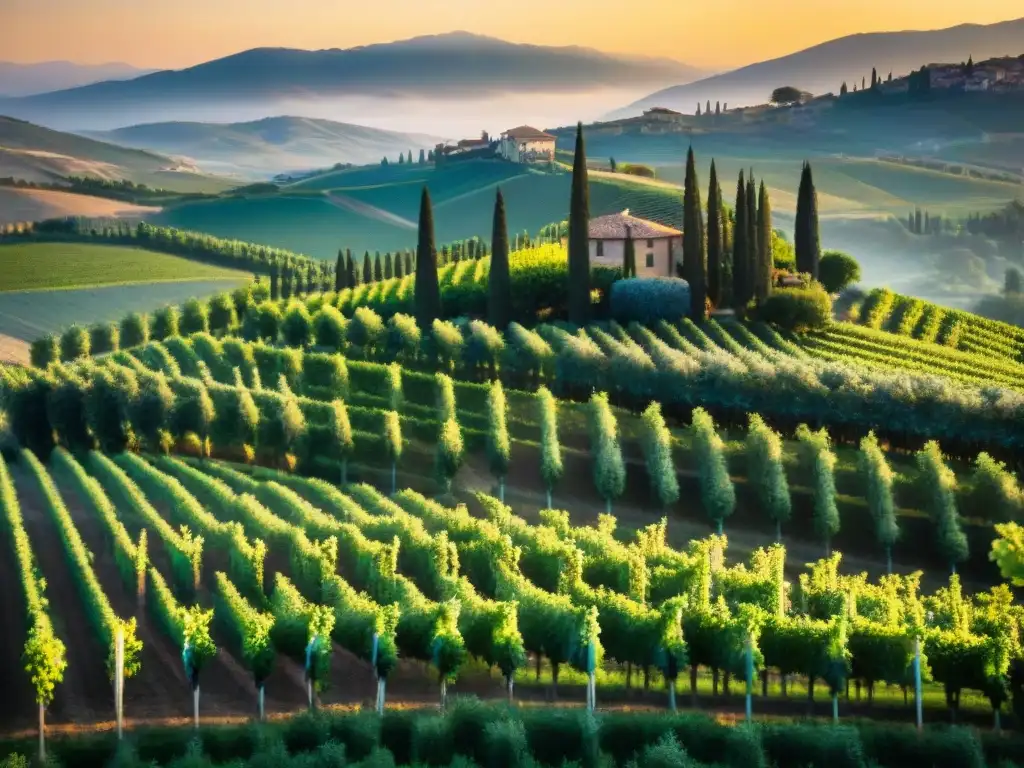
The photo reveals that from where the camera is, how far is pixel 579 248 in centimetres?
4431

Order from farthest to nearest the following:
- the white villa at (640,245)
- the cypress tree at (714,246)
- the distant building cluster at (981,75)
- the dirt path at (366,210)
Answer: the distant building cluster at (981,75) → the dirt path at (366,210) → the white villa at (640,245) → the cypress tree at (714,246)

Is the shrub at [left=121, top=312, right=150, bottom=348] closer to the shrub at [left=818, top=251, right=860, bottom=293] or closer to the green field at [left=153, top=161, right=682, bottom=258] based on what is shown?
the green field at [left=153, top=161, right=682, bottom=258]

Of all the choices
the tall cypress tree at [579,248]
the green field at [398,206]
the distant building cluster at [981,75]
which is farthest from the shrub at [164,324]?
the distant building cluster at [981,75]

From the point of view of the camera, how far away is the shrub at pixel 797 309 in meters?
45.4

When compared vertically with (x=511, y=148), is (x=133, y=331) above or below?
below

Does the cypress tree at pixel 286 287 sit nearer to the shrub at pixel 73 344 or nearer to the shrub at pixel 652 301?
the shrub at pixel 73 344

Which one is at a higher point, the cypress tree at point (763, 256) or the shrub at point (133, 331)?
the cypress tree at point (763, 256)

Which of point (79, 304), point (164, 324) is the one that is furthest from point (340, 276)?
point (79, 304)

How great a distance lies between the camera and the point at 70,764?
59.4ft

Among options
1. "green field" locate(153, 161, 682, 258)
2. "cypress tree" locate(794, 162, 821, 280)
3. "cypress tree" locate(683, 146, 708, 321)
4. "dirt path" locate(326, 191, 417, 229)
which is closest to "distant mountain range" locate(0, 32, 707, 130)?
"green field" locate(153, 161, 682, 258)

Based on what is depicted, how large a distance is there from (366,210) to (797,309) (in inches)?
1684

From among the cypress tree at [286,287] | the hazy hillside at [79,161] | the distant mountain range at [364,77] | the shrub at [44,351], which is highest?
the distant mountain range at [364,77]

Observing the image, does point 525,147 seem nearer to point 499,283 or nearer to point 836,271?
point 836,271

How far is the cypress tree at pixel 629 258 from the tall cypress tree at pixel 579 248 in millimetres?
4525
